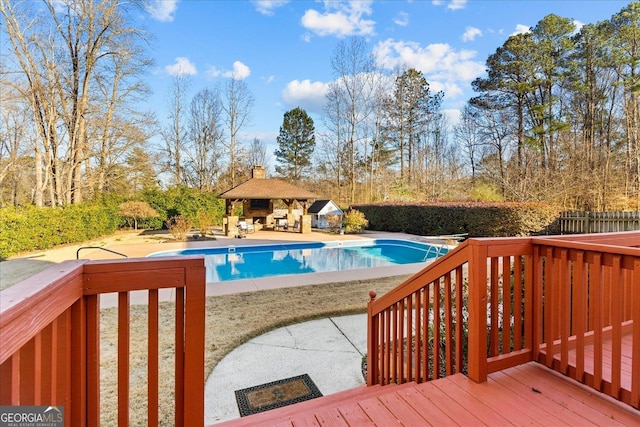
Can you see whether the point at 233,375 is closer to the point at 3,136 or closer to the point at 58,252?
the point at 58,252

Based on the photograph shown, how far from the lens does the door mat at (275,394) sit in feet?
9.23

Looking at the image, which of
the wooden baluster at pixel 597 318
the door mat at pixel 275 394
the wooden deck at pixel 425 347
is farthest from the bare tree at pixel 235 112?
the wooden baluster at pixel 597 318

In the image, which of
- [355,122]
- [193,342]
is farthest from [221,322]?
[355,122]

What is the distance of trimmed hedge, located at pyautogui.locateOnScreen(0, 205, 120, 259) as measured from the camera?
32.2ft

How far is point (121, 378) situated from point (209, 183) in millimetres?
24964

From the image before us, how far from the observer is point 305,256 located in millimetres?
11688

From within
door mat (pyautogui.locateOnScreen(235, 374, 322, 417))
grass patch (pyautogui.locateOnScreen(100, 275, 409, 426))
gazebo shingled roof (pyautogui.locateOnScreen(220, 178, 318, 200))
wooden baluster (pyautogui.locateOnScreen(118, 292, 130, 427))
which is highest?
gazebo shingled roof (pyautogui.locateOnScreen(220, 178, 318, 200))

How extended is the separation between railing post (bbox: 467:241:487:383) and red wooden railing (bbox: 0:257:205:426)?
163cm

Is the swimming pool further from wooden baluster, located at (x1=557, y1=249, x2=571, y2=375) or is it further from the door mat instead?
wooden baluster, located at (x1=557, y1=249, x2=571, y2=375)

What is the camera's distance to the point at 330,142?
25062 mm

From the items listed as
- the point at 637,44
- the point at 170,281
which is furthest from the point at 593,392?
the point at 637,44

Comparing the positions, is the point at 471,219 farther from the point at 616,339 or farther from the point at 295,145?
the point at 295,145

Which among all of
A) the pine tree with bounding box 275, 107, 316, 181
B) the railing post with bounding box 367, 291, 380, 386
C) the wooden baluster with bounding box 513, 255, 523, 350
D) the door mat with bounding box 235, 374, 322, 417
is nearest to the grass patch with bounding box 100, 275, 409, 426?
the door mat with bounding box 235, 374, 322, 417

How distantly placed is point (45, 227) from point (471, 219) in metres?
16.2
